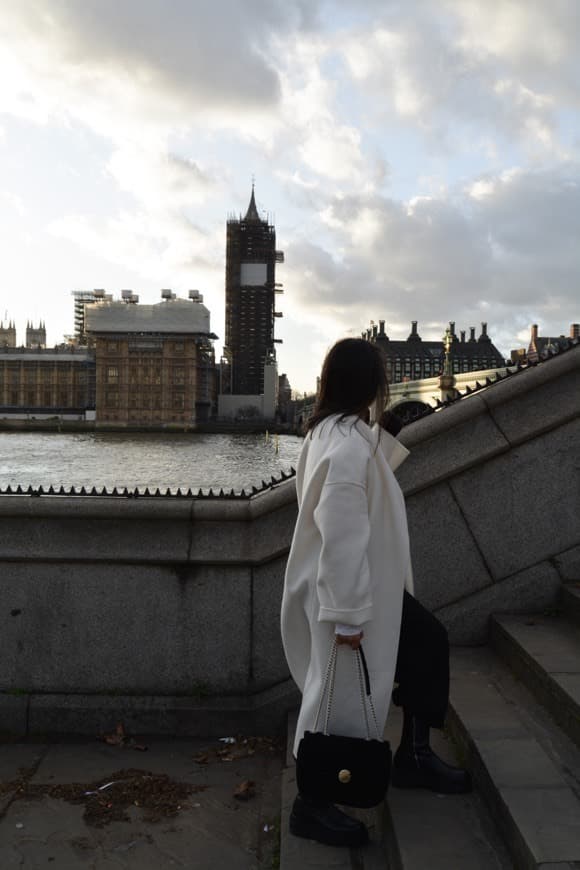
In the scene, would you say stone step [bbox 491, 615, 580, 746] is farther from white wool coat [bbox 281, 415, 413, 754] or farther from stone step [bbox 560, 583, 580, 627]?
white wool coat [bbox 281, 415, 413, 754]

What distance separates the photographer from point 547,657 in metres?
3.23

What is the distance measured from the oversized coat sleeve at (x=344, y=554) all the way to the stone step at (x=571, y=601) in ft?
5.70

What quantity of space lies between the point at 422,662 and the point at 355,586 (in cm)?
52

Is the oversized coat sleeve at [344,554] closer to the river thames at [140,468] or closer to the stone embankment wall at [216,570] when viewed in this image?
the stone embankment wall at [216,570]

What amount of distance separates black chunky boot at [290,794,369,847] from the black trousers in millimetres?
432

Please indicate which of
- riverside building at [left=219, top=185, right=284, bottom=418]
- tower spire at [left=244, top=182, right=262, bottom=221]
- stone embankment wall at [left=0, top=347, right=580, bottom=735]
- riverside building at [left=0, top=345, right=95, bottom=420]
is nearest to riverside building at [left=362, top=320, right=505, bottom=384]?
riverside building at [left=219, top=185, right=284, bottom=418]

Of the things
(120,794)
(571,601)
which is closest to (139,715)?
(120,794)

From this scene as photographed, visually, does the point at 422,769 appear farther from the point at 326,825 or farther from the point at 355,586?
the point at 355,586

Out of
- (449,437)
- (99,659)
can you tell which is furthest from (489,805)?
(99,659)

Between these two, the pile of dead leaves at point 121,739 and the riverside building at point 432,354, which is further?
the riverside building at point 432,354

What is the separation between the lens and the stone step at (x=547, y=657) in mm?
2871

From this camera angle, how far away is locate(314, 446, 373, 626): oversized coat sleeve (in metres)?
2.31

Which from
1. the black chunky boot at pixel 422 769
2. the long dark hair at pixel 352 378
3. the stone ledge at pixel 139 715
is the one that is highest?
the long dark hair at pixel 352 378

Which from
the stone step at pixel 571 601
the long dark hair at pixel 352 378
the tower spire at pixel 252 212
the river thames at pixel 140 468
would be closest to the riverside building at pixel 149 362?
the tower spire at pixel 252 212
